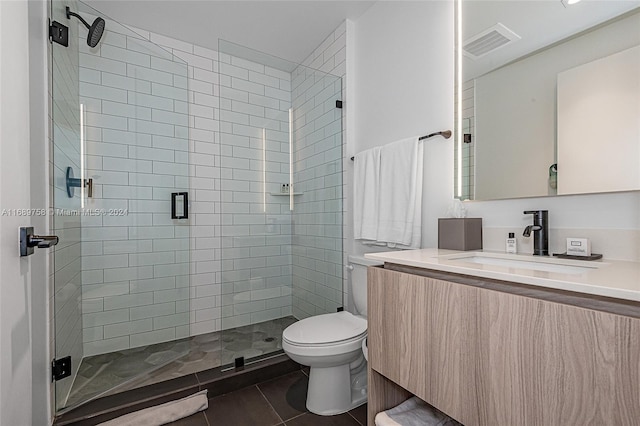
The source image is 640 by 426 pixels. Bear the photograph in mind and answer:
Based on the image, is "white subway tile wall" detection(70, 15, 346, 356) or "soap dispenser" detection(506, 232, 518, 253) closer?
"soap dispenser" detection(506, 232, 518, 253)

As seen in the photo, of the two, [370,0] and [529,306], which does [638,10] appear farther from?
[370,0]

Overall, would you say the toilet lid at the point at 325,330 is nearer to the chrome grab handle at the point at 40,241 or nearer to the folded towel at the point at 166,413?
the folded towel at the point at 166,413

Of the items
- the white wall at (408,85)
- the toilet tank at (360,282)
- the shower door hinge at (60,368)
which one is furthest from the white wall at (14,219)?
the white wall at (408,85)

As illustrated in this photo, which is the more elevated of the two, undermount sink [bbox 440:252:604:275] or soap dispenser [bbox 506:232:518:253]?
soap dispenser [bbox 506:232:518:253]

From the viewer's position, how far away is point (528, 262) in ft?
3.98

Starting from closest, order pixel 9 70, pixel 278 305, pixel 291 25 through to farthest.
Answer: pixel 9 70, pixel 278 305, pixel 291 25

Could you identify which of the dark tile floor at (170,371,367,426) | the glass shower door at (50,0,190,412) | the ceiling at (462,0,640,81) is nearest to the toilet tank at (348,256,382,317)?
the dark tile floor at (170,371,367,426)

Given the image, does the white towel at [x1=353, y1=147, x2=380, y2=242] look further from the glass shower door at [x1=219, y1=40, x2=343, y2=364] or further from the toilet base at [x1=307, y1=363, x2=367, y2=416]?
the toilet base at [x1=307, y1=363, x2=367, y2=416]

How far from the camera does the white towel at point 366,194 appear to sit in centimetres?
205

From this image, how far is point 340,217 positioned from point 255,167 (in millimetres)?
755

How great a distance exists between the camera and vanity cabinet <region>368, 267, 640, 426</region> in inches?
26.1

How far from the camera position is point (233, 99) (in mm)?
2107

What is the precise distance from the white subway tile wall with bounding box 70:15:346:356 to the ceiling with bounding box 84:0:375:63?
0.14m

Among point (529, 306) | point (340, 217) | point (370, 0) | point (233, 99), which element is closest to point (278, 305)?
point (340, 217)
